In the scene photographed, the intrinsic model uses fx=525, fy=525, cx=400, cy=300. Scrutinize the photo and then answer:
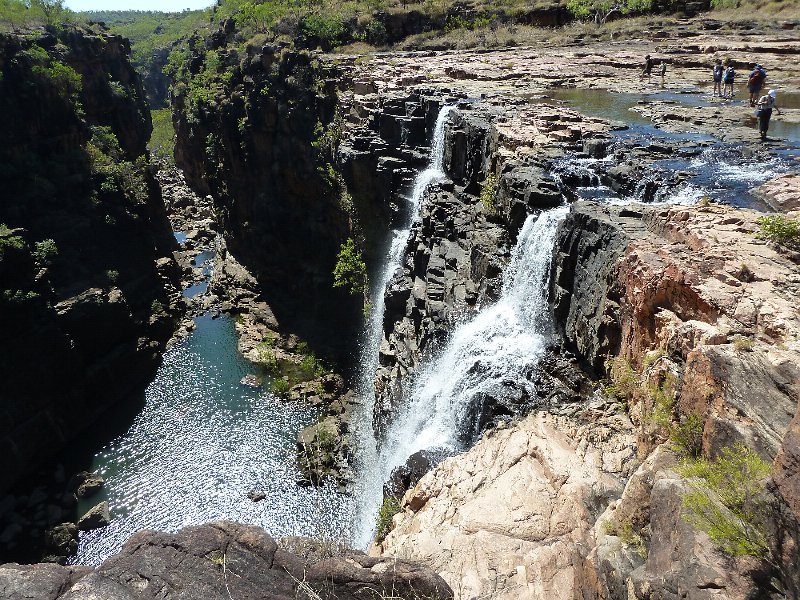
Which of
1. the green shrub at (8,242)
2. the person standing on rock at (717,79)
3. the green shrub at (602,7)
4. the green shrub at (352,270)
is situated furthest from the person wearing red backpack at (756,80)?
the green shrub at (8,242)

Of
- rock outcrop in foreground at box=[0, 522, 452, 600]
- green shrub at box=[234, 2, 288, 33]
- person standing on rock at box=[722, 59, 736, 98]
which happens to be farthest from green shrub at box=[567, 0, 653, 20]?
rock outcrop in foreground at box=[0, 522, 452, 600]

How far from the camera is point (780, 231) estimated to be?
11.6 m

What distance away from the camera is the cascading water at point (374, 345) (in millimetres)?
21848

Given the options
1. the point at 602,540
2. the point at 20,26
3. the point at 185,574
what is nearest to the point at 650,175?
the point at 602,540

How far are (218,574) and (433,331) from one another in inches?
552

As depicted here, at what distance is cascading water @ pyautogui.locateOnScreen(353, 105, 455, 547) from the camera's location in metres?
21.8

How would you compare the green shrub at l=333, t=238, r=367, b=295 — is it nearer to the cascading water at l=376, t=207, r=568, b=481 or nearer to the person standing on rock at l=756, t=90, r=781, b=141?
the cascading water at l=376, t=207, r=568, b=481

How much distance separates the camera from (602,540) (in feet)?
25.4

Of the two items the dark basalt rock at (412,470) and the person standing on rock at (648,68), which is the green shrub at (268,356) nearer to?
the dark basalt rock at (412,470)

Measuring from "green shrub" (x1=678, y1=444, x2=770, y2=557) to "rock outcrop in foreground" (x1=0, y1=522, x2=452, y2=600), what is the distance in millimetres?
4198

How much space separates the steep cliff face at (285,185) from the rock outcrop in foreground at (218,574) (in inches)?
1059

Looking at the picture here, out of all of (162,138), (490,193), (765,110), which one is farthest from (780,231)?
(162,138)

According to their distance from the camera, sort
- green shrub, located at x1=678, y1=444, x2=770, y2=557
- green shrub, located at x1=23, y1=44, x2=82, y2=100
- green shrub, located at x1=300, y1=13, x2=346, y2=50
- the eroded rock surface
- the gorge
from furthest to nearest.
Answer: green shrub, located at x1=300, y1=13, x2=346, y2=50
green shrub, located at x1=23, y1=44, x2=82, y2=100
the eroded rock surface
the gorge
green shrub, located at x1=678, y1=444, x2=770, y2=557

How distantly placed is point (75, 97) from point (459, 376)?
145ft
